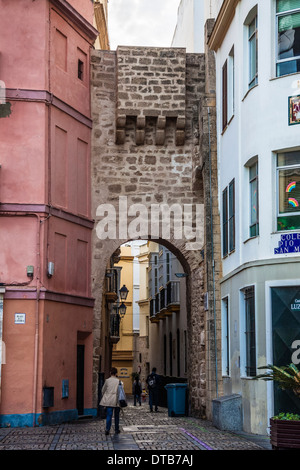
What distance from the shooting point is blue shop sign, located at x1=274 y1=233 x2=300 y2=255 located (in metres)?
15.7

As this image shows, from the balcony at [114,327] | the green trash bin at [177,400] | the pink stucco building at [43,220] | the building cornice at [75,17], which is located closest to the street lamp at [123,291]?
the balcony at [114,327]

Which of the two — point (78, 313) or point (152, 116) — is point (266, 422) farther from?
point (152, 116)

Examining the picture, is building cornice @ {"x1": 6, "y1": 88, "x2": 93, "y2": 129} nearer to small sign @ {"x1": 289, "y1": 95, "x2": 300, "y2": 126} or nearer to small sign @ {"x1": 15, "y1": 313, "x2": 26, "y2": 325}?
small sign @ {"x1": 15, "y1": 313, "x2": 26, "y2": 325}

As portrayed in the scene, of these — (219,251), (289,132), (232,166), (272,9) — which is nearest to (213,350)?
(219,251)

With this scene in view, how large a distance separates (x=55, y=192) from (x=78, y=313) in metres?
3.19

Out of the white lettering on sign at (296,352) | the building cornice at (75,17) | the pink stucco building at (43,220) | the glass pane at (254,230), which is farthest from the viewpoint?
the building cornice at (75,17)

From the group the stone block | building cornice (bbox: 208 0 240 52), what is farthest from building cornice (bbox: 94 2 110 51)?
the stone block

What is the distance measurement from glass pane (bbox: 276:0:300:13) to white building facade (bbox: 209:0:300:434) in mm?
20

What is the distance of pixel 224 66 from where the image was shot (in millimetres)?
20562

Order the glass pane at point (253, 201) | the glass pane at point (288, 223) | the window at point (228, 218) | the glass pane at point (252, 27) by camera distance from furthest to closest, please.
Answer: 1. the window at point (228, 218)
2. the glass pane at point (252, 27)
3. the glass pane at point (253, 201)
4. the glass pane at point (288, 223)

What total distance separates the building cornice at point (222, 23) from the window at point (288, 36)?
2225 millimetres

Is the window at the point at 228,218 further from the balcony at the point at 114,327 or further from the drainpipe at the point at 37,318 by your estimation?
the balcony at the point at 114,327

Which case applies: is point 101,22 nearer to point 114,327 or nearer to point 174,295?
point 174,295

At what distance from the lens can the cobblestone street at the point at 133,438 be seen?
1351cm
